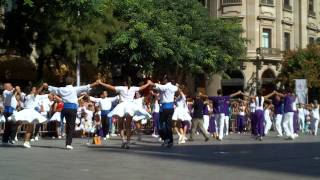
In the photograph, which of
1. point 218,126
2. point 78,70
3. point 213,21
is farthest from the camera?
point 213,21

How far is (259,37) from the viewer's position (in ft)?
171

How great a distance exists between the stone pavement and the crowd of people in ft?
3.20

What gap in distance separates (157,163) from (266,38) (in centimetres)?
4234

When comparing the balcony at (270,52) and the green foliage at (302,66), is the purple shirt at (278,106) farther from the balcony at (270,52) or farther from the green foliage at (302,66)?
the balcony at (270,52)

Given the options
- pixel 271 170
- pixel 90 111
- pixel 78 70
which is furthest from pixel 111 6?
pixel 271 170

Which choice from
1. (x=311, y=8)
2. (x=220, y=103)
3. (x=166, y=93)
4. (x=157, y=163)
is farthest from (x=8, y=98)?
(x=311, y=8)

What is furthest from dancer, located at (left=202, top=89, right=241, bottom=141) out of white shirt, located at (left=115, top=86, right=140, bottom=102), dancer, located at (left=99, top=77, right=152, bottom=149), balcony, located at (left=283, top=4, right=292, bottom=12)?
balcony, located at (left=283, top=4, right=292, bottom=12)

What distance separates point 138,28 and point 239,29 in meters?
13.3

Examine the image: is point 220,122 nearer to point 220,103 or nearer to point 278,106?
point 220,103

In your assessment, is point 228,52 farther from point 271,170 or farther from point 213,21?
point 271,170

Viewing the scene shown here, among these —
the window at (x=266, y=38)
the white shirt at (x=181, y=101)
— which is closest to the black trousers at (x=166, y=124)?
the white shirt at (x=181, y=101)

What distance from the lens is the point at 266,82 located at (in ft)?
174

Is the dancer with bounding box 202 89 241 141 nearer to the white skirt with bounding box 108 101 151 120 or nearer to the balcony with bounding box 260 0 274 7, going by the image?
the white skirt with bounding box 108 101 151 120

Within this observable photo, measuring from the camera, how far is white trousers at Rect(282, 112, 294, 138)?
22.4 metres
